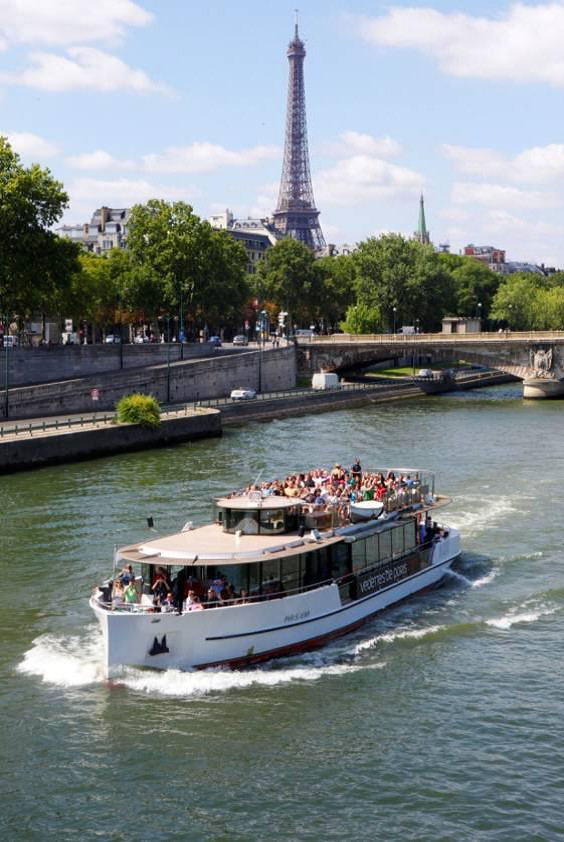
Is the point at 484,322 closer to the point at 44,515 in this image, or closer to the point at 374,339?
the point at 374,339

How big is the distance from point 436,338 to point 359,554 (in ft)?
253

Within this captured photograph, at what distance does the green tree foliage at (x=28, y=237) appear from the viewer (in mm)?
73625

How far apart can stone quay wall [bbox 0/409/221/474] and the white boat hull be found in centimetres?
2922

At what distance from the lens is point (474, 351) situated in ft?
341

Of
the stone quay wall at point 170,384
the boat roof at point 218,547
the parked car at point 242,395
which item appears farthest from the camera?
the parked car at point 242,395

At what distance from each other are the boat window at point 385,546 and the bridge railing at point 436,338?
233ft

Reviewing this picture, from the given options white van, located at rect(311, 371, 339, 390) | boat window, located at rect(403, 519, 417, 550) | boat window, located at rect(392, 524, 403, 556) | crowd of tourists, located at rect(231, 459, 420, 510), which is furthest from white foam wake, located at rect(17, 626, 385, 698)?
white van, located at rect(311, 371, 339, 390)

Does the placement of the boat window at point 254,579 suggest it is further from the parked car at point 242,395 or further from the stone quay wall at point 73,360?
the parked car at point 242,395

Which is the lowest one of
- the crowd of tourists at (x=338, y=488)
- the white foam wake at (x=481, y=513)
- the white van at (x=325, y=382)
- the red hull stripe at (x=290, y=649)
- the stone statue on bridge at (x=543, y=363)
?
the red hull stripe at (x=290, y=649)

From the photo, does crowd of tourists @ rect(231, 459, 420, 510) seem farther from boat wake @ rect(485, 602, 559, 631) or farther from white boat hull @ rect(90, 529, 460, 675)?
boat wake @ rect(485, 602, 559, 631)

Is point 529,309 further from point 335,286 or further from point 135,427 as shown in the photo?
point 135,427

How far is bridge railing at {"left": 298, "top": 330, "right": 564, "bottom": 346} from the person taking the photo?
101 m

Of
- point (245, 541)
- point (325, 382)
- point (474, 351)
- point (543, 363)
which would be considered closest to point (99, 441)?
point (245, 541)

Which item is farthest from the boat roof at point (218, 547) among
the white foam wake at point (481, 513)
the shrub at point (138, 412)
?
the shrub at point (138, 412)
